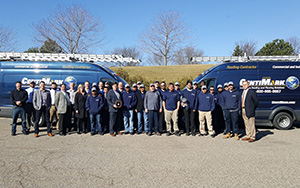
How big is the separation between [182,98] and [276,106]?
151 inches

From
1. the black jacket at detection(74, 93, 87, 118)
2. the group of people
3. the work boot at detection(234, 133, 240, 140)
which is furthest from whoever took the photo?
the black jacket at detection(74, 93, 87, 118)

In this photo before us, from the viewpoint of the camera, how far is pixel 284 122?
8594 mm

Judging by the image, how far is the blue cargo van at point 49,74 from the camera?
9.56 m

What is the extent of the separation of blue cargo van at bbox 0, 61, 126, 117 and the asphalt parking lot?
3070 millimetres

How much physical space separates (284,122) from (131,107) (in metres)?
6.06

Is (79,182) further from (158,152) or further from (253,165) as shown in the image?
(253,165)

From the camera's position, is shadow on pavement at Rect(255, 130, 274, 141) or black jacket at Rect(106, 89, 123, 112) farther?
black jacket at Rect(106, 89, 123, 112)

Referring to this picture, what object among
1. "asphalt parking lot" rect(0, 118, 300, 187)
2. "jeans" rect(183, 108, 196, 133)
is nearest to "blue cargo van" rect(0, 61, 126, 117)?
"asphalt parking lot" rect(0, 118, 300, 187)

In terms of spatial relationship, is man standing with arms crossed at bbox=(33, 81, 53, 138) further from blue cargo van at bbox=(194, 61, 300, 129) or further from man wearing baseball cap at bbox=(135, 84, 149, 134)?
blue cargo van at bbox=(194, 61, 300, 129)

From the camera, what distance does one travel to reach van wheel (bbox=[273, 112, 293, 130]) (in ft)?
27.9

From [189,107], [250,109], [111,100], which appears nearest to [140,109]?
[111,100]

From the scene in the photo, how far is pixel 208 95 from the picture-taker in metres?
7.49

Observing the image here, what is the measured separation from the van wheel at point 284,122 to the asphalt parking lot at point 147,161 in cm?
122

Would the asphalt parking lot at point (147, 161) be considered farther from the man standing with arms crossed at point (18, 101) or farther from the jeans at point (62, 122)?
the man standing with arms crossed at point (18, 101)
